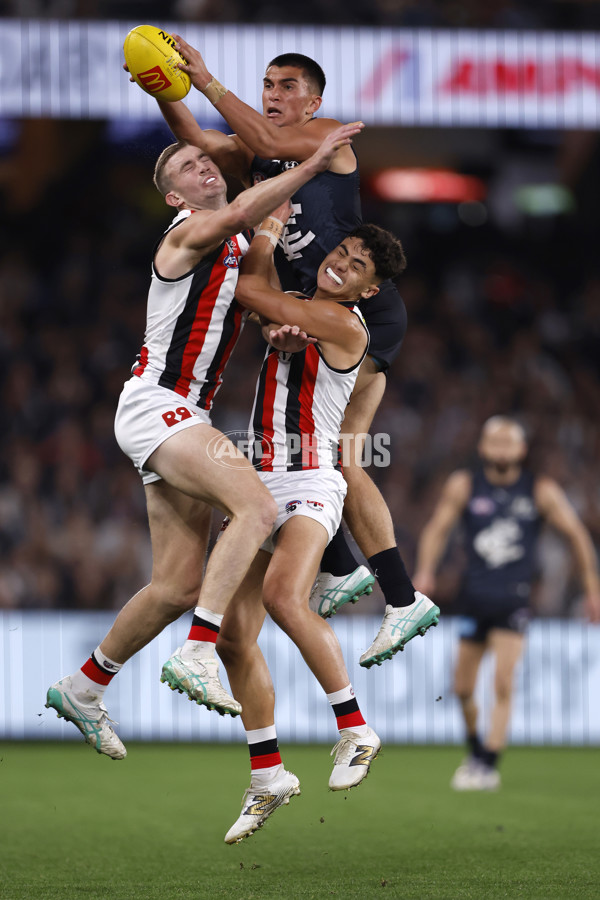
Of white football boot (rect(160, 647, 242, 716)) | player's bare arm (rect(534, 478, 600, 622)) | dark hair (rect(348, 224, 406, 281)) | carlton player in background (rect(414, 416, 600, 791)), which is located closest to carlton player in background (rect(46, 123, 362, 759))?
white football boot (rect(160, 647, 242, 716))

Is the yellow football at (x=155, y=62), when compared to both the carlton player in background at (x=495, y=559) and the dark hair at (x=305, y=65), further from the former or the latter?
the carlton player in background at (x=495, y=559)

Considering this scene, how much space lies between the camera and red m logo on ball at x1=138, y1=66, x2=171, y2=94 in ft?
18.1

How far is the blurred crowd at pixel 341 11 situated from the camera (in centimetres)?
1111

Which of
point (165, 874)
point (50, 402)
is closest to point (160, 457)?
point (165, 874)

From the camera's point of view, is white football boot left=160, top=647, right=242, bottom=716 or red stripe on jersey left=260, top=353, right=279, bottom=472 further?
red stripe on jersey left=260, top=353, right=279, bottom=472

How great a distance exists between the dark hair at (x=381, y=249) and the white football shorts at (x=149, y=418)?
106cm

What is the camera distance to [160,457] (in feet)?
18.1

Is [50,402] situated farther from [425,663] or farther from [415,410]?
[425,663]

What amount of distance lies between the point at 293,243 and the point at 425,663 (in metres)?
6.46

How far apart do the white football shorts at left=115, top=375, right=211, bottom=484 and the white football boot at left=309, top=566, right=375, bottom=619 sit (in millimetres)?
984

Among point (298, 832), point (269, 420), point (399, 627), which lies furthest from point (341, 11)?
point (298, 832)

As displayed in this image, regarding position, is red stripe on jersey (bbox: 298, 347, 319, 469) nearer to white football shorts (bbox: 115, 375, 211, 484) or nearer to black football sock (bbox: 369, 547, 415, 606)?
white football shorts (bbox: 115, 375, 211, 484)

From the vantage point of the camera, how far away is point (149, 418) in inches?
221

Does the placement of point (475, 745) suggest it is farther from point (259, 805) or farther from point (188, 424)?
point (188, 424)
